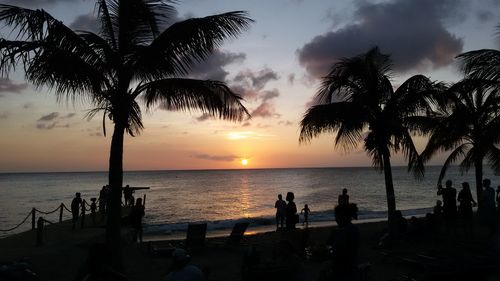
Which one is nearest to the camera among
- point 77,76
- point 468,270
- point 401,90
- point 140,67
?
point 468,270

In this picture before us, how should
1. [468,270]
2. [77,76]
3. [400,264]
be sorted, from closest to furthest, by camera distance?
1. [468,270]
2. [77,76]
3. [400,264]

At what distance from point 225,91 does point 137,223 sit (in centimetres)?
809

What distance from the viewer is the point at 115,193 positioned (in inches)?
337

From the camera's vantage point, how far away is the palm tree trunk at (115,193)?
28.0ft

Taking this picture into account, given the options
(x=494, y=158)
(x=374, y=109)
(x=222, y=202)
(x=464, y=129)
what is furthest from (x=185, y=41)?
(x=222, y=202)

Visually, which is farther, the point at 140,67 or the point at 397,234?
the point at 397,234

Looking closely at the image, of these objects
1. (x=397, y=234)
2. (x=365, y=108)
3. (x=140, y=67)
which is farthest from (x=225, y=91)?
(x=397, y=234)

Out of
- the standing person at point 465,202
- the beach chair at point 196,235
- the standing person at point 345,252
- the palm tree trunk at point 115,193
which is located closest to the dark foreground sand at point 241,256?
the beach chair at point 196,235

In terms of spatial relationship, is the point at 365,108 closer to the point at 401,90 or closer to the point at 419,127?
the point at 401,90

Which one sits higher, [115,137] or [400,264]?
[115,137]

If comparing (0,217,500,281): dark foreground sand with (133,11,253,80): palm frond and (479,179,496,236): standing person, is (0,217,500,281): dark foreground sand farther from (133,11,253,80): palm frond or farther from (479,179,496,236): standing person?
(133,11,253,80): palm frond

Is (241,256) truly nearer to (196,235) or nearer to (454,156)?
(196,235)

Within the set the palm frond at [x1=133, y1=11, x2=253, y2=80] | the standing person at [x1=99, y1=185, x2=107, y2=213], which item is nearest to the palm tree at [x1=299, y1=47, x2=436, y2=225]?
the palm frond at [x1=133, y1=11, x2=253, y2=80]

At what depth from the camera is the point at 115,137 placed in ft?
28.6
